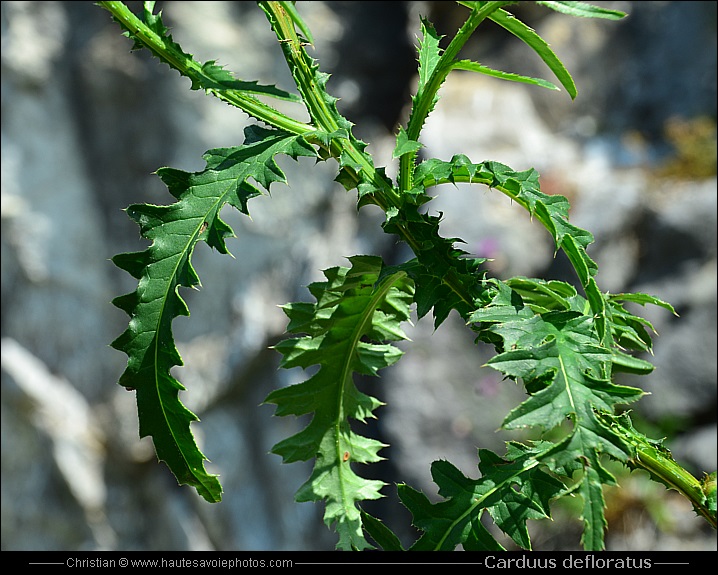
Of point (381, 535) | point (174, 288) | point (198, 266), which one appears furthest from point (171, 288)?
point (198, 266)

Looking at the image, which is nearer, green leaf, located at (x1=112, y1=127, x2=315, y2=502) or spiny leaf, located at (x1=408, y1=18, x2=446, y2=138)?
green leaf, located at (x1=112, y1=127, x2=315, y2=502)

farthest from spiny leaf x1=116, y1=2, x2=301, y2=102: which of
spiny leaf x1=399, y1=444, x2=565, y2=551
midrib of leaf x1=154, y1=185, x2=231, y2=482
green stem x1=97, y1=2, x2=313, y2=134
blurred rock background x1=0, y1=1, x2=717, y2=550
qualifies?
blurred rock background x1=0, y1=1, x2=717, y2=550

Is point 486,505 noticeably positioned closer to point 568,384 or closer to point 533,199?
point 568,384

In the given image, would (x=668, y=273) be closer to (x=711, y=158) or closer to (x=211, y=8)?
(x=711, y=158)

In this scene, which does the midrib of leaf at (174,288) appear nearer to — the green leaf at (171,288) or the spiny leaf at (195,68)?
the green leaf at (171,288)

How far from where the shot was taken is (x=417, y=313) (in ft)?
2.48

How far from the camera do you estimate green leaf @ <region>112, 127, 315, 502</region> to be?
0.71m

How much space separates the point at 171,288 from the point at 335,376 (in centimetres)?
28

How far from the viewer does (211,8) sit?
4.07 meters

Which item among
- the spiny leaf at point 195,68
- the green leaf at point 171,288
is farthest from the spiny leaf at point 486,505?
the spiny leaf at point 195,68

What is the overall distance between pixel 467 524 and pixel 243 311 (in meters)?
3.27

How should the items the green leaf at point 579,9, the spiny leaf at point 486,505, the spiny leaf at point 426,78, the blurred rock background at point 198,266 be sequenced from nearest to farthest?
the green leaf at point 579,9
the spiny leaf at point 486,505
the spiny leaf at point 426,78
the blurred rock background at point 198,266

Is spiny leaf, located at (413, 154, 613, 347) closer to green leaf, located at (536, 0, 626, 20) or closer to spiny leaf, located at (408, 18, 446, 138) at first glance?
spiny leaf, located at (408, 18, 446, 138)

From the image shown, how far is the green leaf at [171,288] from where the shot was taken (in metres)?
0.71
